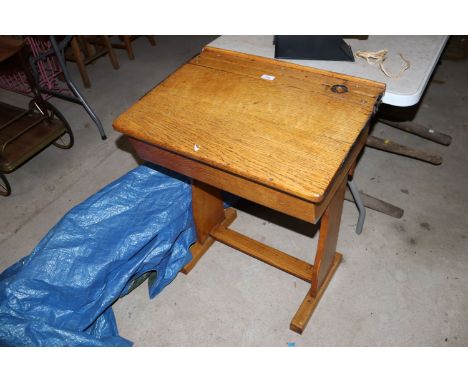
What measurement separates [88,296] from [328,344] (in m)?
0.95

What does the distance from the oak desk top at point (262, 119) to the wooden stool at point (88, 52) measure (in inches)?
76.7

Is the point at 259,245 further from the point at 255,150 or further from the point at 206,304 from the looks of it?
the point at 255,150

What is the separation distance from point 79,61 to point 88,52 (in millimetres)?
365

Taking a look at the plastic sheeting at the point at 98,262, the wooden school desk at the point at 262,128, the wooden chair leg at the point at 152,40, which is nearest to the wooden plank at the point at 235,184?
the wooden school desk at the point at 262,128

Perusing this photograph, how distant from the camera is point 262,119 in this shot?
108 centimetres

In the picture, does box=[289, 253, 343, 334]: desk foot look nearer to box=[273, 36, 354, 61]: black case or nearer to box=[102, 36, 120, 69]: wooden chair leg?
box=[273, 36, 354, 61]: black case

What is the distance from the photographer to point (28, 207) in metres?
2.07

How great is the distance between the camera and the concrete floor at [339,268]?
1.50 m

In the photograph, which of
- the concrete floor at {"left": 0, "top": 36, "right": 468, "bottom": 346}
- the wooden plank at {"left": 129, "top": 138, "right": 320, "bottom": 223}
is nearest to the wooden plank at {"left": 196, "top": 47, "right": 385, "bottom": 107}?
the wooden plank at {"left": 129, "top": 138, "right": 320, "bottom": 223}

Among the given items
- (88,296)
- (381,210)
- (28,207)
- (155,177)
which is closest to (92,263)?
(88,296)

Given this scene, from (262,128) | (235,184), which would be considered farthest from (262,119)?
(235,184)

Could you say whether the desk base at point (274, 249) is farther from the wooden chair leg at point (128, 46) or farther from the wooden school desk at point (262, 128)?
the wooden chair leg at point (128, 46)

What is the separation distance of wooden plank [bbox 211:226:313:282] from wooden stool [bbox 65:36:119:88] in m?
1.98

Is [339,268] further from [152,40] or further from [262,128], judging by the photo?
[152,40]
